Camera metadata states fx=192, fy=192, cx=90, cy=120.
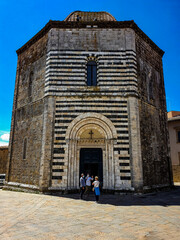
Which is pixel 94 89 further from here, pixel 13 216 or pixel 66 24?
pixel 13 216

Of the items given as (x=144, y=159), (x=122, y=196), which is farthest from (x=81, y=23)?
(x=122, y=196)

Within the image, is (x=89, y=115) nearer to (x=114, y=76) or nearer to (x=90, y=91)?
(x=90, y=91)

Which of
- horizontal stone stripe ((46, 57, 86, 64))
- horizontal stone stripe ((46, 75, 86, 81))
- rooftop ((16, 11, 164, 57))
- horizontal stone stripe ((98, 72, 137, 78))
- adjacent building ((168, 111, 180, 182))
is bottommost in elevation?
adjacent building ((168, 111, 180, 182))

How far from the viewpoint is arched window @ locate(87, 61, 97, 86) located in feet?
42.9

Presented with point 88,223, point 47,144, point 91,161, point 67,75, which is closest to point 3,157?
point 47,144

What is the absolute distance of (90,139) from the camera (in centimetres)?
1216

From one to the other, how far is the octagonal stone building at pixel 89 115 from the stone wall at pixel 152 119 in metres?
0.07

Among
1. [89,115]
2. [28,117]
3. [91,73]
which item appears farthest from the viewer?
[28,117]

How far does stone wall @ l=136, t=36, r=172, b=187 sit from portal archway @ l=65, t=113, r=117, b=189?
232 centimetres

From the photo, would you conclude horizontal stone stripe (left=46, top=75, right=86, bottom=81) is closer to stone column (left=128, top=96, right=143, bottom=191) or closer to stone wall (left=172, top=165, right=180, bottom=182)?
stone column (left=128, top=96, right=143, bottom=191)

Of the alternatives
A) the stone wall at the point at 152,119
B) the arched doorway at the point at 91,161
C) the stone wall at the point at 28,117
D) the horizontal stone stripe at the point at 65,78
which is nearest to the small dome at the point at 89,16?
the stone wall at the point at 28,117

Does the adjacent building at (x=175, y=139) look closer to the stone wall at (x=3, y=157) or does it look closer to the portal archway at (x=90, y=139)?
the portal archway at (x=90, y=139)

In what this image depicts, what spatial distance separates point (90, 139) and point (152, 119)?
5.19m

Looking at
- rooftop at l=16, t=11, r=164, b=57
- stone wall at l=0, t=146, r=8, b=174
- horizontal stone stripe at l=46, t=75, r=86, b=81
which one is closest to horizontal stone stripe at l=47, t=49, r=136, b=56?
horizontal stone stripe at l=46, t=75, r=86, b=81
